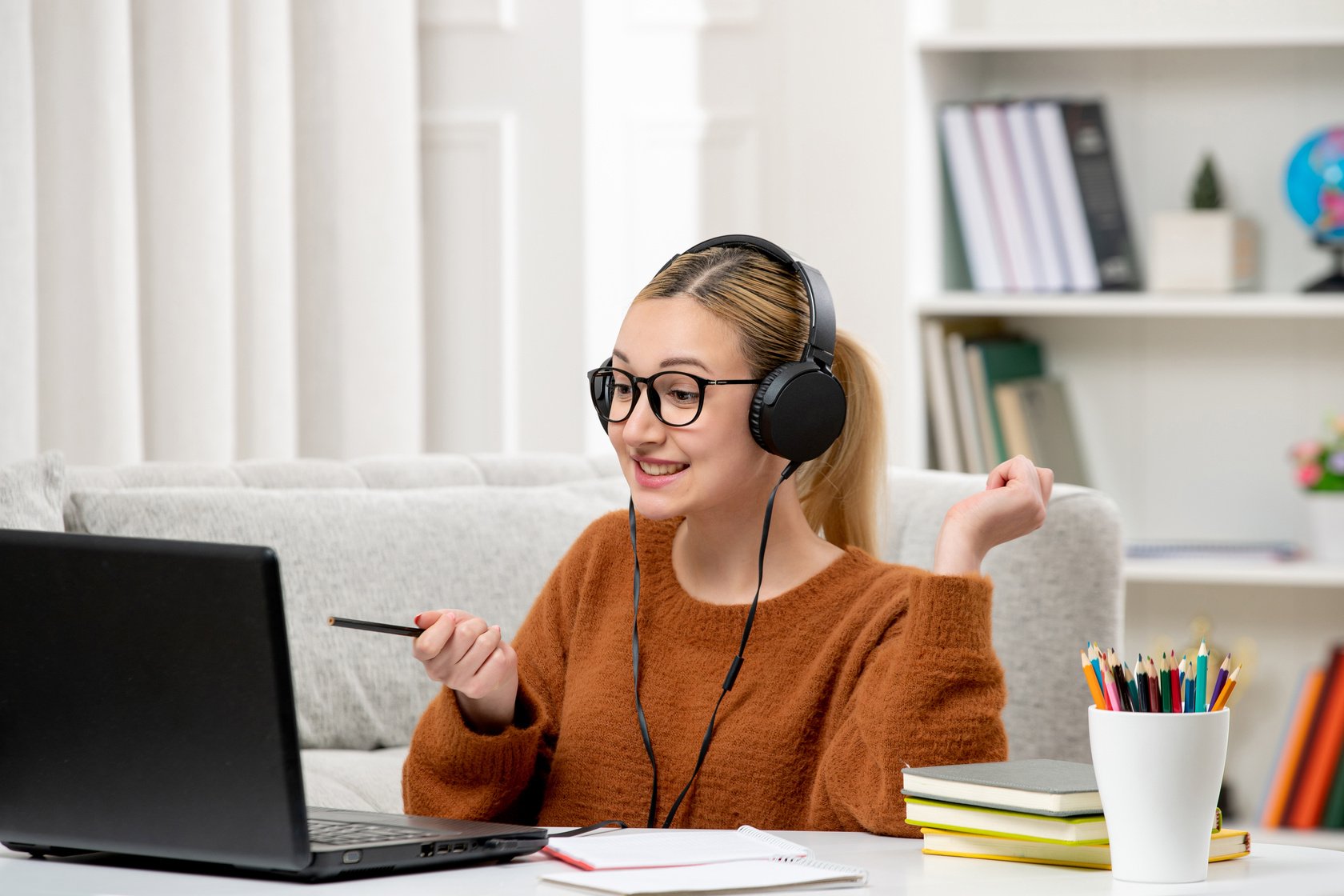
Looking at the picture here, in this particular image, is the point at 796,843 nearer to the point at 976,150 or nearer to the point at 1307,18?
the point at 976,150

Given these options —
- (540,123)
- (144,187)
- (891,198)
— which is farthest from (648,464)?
(540,123)

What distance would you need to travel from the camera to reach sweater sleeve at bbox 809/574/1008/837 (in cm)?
109

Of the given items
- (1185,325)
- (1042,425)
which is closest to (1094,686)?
(1042,425)

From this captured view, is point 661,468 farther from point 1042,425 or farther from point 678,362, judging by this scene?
point 1042,425

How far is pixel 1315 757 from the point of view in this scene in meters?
2.68

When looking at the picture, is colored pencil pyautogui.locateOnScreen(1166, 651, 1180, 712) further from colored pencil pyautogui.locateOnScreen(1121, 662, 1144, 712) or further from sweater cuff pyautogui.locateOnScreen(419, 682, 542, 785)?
sweater cuff pyautogui.locateOnScreen(419, 682, 542, 785)

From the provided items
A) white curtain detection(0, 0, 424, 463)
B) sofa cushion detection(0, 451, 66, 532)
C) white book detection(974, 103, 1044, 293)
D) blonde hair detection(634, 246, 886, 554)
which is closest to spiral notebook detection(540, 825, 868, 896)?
blonde hair detection(634, 246, 886, 554)

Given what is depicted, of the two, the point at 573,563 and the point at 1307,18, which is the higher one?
the point at 1307,18

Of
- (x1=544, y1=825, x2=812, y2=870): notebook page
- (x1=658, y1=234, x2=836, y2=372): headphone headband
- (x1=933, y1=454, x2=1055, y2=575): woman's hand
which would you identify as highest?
(x1=658, y1=234, x2=836, y2=372): headphone headband

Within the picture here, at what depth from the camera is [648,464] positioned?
4.11 feet

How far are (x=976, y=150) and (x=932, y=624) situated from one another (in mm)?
1772

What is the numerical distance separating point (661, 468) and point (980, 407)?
5.18ft

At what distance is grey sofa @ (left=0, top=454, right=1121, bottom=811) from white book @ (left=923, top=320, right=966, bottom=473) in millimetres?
871

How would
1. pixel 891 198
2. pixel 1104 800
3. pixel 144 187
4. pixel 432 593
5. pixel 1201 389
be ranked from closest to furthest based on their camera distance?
pixel 1104 800 → pixel 432 593 → pixel 144 187 → pixel 891 198 → pixel 1201 389
